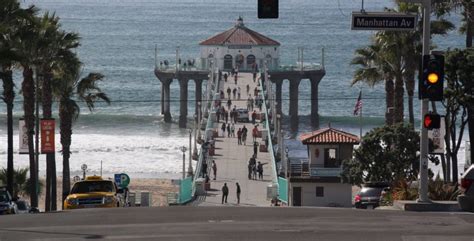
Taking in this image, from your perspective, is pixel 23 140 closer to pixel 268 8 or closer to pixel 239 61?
pixel 268 8

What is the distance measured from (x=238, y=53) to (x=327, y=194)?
263 feet

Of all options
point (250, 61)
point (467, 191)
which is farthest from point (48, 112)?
point (250, 61)

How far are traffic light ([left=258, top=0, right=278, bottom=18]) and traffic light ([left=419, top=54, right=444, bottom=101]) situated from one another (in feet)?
12.3

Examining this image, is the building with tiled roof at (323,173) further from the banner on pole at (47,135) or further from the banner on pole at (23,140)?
the banner on pole at (23,140)

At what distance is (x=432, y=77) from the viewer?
27172 millimetres

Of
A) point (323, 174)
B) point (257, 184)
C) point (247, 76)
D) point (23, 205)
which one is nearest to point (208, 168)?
point (257, 184)

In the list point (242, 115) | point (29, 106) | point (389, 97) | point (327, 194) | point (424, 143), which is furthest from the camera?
point (242, 115)

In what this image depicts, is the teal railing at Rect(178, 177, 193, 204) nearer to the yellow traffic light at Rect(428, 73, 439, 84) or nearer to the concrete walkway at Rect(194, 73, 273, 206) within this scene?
the concrete walkway at Rect(194, 73, 273, 206)

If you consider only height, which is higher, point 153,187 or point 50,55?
point 50,55

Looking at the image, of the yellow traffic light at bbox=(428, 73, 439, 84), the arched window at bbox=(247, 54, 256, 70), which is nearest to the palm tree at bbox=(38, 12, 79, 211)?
the yellow traffic light at bbox=(428, 73, 439, 84)

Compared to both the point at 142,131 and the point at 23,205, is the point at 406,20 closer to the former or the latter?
the point at 23,205

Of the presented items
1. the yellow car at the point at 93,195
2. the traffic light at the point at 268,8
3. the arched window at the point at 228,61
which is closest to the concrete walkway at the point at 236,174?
the yellow car at the point at 93,195

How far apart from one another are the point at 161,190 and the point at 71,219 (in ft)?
143

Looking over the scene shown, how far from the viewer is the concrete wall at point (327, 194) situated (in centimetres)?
5200
